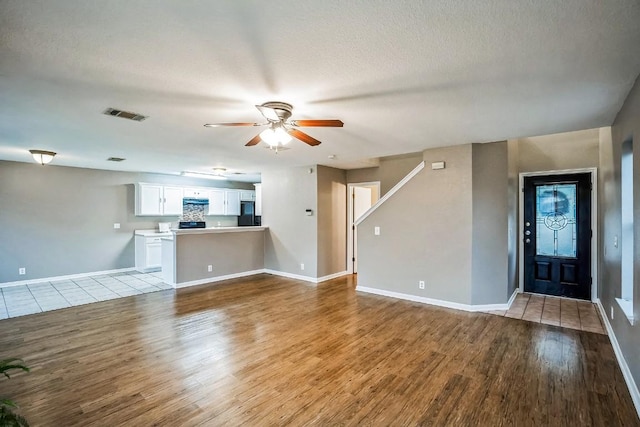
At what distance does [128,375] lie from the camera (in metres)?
2.75

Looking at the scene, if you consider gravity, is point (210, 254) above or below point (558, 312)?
above

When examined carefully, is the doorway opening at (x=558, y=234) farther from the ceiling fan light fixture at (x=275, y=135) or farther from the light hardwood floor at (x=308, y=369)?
the ceiling fan light fixture at (x=275, y=135)

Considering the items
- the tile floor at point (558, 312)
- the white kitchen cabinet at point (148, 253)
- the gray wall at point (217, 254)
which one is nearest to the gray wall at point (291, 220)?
the gray wall at point (217, 254)

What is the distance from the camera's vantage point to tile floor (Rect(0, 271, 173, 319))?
477cm

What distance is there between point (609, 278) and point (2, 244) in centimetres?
987

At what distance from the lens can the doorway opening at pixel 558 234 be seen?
4961mm

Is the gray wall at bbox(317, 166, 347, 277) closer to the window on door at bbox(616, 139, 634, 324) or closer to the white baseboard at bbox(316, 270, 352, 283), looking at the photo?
the white baseboard at bbox(316, 270, 352, 283)

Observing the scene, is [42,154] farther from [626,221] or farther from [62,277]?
[626,221]

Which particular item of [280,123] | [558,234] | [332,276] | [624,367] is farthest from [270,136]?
[558,234]

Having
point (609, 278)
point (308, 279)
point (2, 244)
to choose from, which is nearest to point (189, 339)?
point (308, 279)

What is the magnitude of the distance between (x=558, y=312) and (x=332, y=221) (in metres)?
4.10

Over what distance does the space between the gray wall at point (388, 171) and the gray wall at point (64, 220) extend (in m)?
5.33

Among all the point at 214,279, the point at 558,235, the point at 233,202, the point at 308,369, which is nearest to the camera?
the point at 308,369

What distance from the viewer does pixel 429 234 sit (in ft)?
15.8
